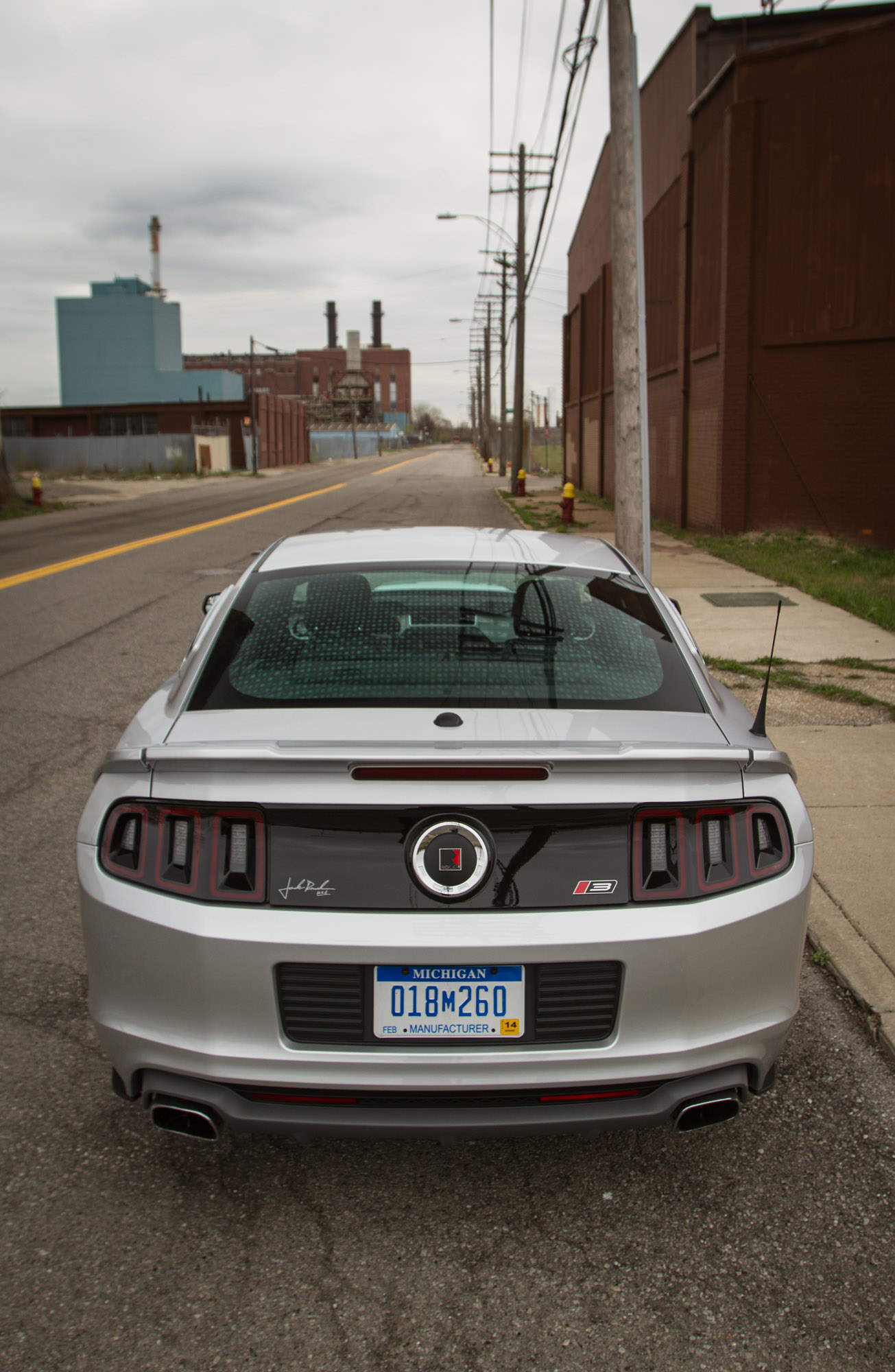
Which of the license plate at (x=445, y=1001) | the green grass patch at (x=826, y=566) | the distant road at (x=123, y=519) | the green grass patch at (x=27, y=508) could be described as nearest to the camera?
the license plate at (x=445, y=1001)

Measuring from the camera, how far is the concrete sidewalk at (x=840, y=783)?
396 cm

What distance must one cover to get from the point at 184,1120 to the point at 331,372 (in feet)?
513

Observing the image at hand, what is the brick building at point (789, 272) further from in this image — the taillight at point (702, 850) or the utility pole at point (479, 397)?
the utility pole at point (479, 397)

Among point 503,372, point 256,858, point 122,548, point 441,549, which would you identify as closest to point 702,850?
point 256,858

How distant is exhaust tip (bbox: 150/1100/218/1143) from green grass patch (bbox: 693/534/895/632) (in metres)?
9.48

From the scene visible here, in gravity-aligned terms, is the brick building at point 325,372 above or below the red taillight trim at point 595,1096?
above

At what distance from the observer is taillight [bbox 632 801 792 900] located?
2.45 m

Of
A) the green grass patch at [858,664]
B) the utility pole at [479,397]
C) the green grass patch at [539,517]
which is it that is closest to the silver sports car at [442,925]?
the green grass patch at [858,664]

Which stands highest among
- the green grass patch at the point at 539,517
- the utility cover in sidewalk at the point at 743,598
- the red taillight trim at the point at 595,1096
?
the green grass patch at the point at 539,517

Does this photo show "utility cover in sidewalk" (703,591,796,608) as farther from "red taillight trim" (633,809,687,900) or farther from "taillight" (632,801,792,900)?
"red taillight trim" (633,809,687,900)

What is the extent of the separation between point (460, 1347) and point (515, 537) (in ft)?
9.03

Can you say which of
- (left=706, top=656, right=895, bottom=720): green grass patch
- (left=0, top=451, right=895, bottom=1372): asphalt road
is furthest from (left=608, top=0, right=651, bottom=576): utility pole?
(left=0, top=451, right=895, bottom=1372): asphalt road

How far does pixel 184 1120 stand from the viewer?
2.52 m

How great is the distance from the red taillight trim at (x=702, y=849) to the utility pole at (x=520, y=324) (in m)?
30.8
